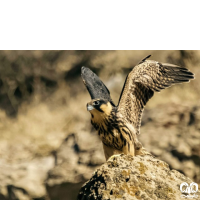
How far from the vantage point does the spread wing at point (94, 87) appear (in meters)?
4.29

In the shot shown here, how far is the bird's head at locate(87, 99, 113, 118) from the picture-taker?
392cm

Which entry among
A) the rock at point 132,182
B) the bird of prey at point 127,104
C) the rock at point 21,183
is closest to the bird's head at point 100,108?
the bird of prey at point 127,104

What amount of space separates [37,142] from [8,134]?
28.2 inches

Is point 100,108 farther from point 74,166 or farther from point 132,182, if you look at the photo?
point 74,166

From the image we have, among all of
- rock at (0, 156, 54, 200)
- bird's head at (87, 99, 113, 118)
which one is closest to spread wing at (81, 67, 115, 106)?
bird's head at (87, 99, 113, 118)

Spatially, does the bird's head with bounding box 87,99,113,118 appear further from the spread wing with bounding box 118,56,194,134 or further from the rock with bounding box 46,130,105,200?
the rock with bounding box 46,130,105,200

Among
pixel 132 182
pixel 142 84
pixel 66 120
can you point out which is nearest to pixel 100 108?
pixel 142 84

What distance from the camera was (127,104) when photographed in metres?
4.30

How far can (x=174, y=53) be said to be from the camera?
7.86 meters

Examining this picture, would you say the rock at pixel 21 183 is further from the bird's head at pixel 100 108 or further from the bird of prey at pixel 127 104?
the bird's head at pixel 100 108

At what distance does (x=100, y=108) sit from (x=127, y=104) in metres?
0.45

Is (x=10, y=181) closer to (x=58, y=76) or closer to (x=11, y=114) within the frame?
(x=11, y=114)

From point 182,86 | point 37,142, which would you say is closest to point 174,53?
point 182,86

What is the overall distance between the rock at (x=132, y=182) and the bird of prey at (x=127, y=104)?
0.81 metres
